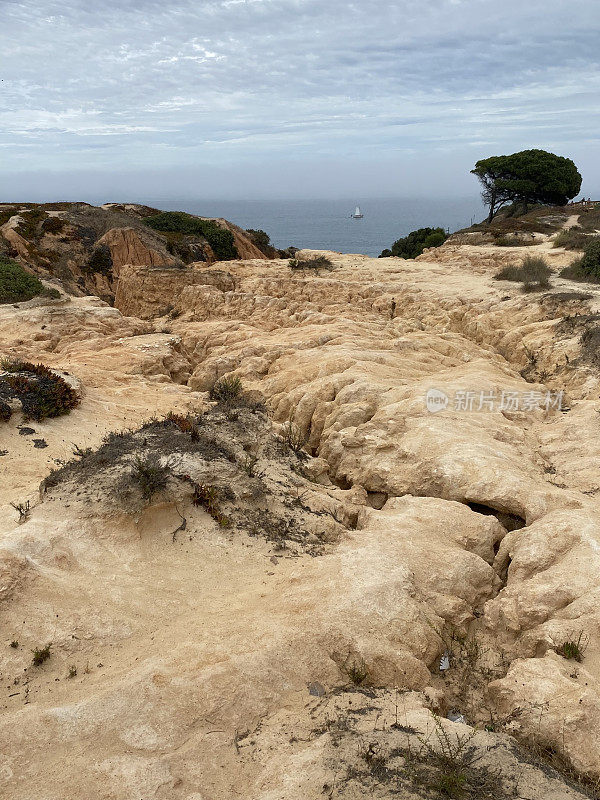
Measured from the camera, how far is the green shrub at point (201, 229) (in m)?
38.4

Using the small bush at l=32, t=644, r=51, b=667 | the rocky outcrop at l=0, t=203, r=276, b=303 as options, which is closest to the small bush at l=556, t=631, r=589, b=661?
the small bush at l=32, t=644, r=51, b=667

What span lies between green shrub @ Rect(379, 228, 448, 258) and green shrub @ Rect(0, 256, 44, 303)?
25.6 m

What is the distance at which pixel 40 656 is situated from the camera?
4.18m

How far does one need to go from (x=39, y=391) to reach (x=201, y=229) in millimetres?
32229

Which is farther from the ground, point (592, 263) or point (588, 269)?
point (592, 263)

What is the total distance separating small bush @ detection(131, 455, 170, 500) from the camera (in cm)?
604

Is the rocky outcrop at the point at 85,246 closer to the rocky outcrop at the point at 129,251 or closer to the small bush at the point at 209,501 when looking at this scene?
the rocky outcrop at the point at 129,251

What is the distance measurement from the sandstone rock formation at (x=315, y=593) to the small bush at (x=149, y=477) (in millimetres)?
86

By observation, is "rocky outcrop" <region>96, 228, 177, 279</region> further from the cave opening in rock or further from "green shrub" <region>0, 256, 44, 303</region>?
the cave opening in rock

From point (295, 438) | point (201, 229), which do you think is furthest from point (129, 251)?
point (295, 438)

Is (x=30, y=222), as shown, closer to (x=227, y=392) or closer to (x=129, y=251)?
(x=129, y=251)

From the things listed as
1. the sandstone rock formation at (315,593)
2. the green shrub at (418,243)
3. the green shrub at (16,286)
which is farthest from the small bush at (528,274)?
Result: the green shrub at (16,286)

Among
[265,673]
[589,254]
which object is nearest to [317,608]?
[265,673]

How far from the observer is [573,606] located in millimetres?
4895
